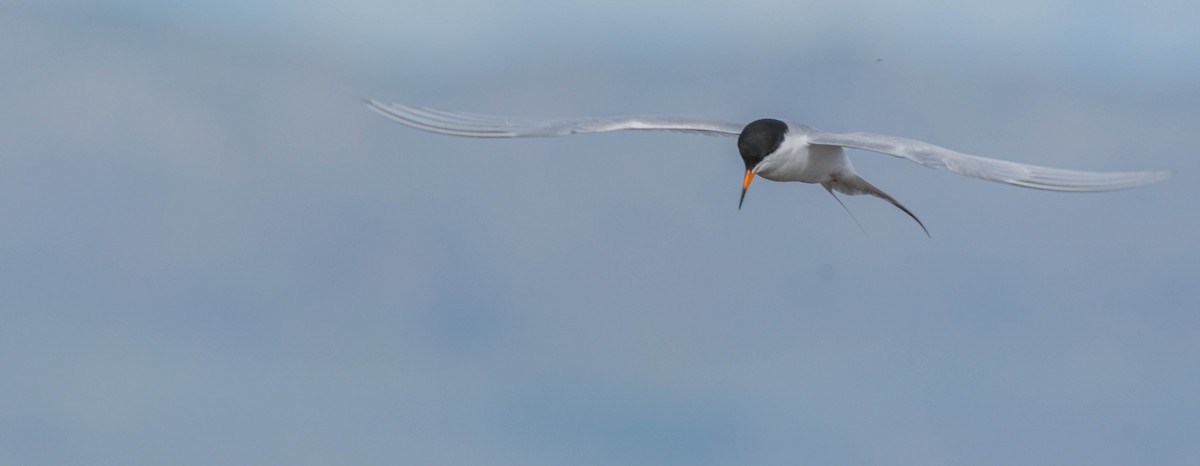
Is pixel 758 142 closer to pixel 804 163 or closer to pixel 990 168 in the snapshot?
pixel 804 163

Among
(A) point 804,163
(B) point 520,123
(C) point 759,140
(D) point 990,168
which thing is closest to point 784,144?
(C) point 759,140

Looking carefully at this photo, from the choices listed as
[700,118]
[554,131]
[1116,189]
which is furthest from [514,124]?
[1116,189]

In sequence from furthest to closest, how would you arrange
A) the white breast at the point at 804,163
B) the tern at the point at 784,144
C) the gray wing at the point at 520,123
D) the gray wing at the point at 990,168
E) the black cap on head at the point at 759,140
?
the gray wing at the point at 520,123 < the white breast at the point at 804,163 < the black cap on head at the point at 759,140 < the tern at the point at 784,144 < the gray wing at the point at 990,168

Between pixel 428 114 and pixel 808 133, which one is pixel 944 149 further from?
pixel 428 114

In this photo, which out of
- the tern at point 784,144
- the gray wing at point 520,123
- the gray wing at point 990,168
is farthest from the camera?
the gray wing at point 520,123

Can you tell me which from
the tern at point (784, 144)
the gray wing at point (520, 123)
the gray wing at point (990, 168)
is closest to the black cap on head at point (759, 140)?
the tern at point (784, 144)

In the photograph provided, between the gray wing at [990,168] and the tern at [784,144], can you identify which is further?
the tern at [784,144]

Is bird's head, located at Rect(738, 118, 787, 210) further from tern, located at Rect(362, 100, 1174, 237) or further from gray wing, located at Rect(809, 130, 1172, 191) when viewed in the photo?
gray wing, located at Rect(809, 130, 1172, 191)

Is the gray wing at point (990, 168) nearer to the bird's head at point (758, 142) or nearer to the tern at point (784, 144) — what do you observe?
the tern at point (784, 144)
